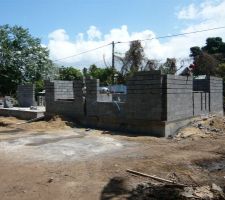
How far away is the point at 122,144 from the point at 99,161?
102 inches

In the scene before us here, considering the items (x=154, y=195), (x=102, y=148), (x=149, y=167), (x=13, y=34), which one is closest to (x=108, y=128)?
(x=102, y=148)

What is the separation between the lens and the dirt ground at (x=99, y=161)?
6539mm

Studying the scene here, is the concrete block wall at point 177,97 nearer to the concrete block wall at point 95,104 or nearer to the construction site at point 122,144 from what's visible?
the construction site at point 122,144

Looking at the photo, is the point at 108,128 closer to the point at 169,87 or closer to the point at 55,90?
the point at 169,87

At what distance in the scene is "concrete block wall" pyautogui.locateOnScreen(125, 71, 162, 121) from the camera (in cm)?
1248

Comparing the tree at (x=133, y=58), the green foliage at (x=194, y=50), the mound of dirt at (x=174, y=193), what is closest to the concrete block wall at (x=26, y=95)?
the tree at (x=133, y=58)

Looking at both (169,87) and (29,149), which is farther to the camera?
(169,87)

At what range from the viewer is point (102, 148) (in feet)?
34.2

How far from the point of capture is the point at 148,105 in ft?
41.9

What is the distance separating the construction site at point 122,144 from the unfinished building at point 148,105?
0.03 m

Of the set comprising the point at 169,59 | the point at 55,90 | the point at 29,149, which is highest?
the point at 169,59

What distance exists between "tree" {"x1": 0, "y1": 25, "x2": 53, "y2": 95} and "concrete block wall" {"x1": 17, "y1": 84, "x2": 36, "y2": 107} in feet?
28.8

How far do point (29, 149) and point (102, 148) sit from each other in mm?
2034

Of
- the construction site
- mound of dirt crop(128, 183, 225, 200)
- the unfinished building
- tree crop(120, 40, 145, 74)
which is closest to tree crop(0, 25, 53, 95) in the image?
tree crop(120, 40, 145, 74)
